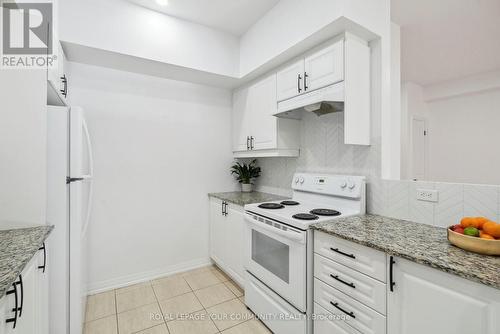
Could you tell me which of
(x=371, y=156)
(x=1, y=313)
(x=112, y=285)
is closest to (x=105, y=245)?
(x=112, y=285)

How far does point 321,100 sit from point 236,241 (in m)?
1.54

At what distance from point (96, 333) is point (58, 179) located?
4.05 ft

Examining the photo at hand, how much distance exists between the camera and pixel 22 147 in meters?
1.28

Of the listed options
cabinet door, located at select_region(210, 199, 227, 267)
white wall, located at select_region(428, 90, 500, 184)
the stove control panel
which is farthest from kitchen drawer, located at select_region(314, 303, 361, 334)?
white wall, located at select_region(428, 90, 500, 184)

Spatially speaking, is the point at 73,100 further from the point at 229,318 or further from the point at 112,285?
the point at 229,318

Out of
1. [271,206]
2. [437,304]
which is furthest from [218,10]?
[437,304]

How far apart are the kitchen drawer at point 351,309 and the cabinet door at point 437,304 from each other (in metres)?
0.06

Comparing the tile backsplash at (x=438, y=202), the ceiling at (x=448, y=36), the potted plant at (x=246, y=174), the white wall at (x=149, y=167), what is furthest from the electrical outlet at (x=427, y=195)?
the white wall at (x=149, y=167)

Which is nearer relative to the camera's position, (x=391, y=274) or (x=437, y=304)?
(x=437, y=304)

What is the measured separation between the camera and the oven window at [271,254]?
1663mm

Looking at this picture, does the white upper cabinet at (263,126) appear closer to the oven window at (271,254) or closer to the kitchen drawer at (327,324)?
the oven window at (271,254)

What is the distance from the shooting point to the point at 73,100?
88.4 inches

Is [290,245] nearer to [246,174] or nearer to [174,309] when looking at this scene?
[174,309]

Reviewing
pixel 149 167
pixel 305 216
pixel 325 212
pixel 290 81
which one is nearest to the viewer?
pixel 305 216
